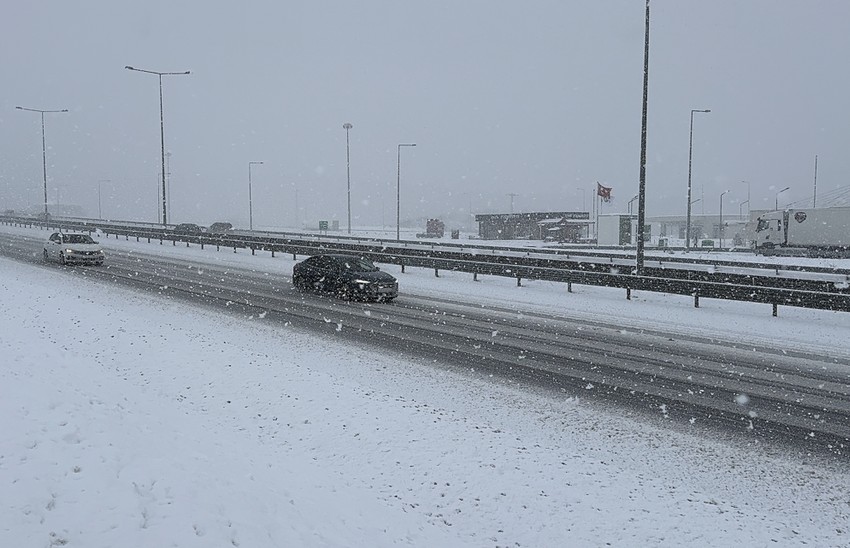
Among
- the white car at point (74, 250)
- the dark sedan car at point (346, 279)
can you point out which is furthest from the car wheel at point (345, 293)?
the white car at point (74, 250)

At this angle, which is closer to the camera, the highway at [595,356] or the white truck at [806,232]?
the highway at [595,356]

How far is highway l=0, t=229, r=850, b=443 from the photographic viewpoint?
897 cm

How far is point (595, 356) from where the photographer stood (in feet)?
39.8

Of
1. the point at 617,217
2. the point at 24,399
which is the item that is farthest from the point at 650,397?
the point at 617,217

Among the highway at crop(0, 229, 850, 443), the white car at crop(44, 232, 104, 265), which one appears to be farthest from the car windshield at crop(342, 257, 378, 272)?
the white car at crop(44, 232, 104, 265)

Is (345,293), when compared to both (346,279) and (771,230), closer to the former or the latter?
(346,279)

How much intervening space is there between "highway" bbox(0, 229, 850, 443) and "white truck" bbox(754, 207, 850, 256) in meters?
37.1

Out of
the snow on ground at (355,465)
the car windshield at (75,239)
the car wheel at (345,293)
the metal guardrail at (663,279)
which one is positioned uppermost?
the car windshield at (75,239)

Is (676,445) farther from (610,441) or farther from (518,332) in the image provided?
(518,332)

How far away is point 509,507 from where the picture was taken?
6.02m

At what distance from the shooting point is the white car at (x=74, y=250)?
2791 cm

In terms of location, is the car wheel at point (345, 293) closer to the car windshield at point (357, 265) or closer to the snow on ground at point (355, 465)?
the car windshield at point (357, 265)

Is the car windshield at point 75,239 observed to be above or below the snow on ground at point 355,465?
above

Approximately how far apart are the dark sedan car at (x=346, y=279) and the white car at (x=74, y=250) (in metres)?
12.6
